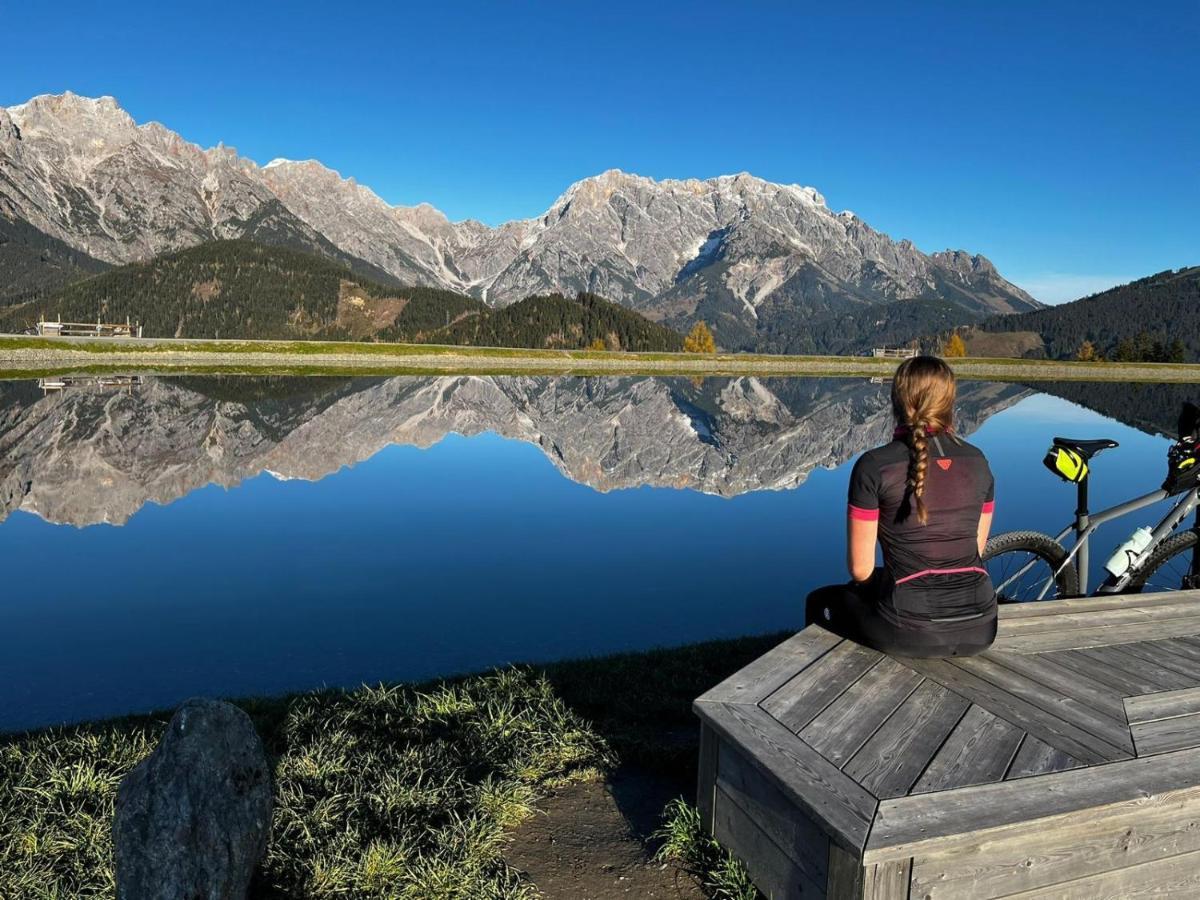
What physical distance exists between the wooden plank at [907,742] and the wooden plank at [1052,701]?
0.49m

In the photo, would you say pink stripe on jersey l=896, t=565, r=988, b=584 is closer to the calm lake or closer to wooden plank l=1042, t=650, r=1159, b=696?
wooden plank l=1042, t=650, r=1159, b=696

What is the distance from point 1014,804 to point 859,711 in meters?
1.25

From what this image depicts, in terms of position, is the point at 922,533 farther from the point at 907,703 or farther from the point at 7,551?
Answer: the point at 7,551

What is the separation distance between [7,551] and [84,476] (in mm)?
10045

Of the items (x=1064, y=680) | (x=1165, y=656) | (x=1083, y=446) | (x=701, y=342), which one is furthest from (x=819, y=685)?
(x=701, y=342)

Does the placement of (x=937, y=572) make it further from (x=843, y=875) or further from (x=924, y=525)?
(x=843, y=875)

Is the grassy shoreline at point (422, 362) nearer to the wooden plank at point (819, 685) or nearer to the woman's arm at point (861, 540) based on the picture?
the wooden plank at point (819, 685)

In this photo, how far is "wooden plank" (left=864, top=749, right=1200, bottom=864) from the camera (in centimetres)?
410

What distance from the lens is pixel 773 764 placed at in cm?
487

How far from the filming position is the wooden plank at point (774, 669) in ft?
18.9

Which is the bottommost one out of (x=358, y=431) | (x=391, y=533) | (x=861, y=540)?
(x=391, y=533)

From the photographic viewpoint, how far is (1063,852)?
4406 millimetres

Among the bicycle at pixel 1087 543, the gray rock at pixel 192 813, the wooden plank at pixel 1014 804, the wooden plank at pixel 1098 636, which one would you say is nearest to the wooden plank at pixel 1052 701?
the wooden plank at pixel 1014 804

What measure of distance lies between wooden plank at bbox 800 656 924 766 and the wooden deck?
14 mm
